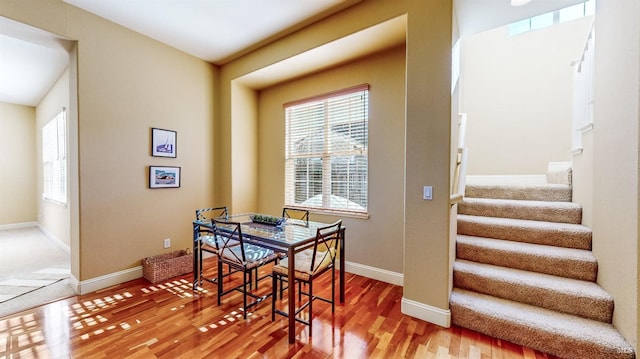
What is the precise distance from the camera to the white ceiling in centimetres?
236

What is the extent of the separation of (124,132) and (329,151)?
2.57 meters

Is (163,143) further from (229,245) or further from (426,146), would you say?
(426,146)

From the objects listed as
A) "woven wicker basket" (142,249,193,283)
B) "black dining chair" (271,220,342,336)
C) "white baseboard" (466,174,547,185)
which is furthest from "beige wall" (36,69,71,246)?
"white baseboard" (466,174,547,185)

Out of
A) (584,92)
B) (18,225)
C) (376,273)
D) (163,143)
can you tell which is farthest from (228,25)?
(18,225)

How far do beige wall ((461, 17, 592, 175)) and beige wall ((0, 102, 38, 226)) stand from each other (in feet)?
30.7

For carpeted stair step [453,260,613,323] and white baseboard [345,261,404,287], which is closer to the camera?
carpeted stair step [453,260,613,323]

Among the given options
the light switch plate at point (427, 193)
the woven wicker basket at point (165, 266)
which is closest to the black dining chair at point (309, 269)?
the light switch plate at point (427, 193)

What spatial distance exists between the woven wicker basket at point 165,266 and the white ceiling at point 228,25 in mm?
2626

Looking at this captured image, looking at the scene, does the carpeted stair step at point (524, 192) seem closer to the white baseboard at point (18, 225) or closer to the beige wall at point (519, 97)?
the beige wall at point (519, 97)

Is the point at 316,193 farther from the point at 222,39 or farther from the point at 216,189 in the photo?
the point at 222,39

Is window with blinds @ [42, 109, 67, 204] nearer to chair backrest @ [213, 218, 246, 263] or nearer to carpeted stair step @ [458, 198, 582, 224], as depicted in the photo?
chair backrest @ [213, 218, 246, 263]

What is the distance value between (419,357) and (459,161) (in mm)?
2061

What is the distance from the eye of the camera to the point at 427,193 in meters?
2.20

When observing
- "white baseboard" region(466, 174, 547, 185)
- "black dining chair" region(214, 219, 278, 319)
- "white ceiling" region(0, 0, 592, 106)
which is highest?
"white ceiling" region(0, 0, 592, 106)
